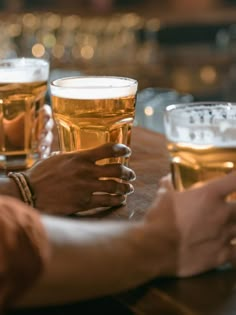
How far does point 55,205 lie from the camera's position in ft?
4.36

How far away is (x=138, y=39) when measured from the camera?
6453mm

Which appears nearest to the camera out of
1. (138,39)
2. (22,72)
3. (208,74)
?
(22,72)

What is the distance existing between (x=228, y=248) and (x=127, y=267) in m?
0.16

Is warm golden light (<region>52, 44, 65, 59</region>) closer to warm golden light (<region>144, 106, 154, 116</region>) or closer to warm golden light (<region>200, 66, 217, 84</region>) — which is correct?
warm golden light (<region>200, 66, 217, 84</region>)

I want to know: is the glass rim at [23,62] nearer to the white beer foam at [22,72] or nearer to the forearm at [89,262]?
the white beer foam at [22,72]

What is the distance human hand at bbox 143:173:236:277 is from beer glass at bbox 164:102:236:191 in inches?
2.8

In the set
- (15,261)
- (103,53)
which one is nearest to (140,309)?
(15,261)

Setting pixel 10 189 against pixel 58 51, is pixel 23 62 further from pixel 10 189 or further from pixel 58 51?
pixel 58 51

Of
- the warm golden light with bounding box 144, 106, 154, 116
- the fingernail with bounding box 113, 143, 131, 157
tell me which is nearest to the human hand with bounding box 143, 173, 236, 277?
the fingernail with bounding box 113, 143, 131, 157

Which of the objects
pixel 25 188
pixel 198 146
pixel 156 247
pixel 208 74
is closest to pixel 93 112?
pixel 25 188

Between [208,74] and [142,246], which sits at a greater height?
[142,246]

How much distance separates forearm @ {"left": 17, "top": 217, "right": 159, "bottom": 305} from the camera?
952 millimetres

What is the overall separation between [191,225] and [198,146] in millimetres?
132

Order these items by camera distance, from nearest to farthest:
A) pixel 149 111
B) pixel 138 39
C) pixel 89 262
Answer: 1. pixel 89 262
2. pixel 149 111
3. pixel 138 39
